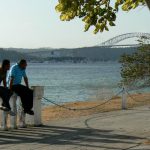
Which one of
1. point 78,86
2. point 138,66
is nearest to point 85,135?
point 138,66

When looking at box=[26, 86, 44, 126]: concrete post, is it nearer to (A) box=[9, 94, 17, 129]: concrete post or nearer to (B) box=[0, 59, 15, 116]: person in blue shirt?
(A) box=[9, 94, 17, 129]: concrete post

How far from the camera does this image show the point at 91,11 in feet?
34.2

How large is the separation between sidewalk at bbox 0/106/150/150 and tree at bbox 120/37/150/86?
4.11 ft

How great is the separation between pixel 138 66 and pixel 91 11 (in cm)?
220

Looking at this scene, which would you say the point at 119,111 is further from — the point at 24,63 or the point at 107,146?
the point at 107,146

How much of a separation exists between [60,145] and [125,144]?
1309 millimetres

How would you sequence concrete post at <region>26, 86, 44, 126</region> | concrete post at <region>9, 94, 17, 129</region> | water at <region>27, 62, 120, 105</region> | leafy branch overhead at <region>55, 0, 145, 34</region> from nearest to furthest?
leafy branch overhead at <region>55, 0, 145, 34</region>, concrete post at <region>9, 94, 17, 129</region>, concrete post at <region>26, 86, 44, 126</region>, water at <region>27, 62, 120, 105</region>

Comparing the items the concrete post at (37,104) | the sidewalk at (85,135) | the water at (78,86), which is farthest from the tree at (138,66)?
the water at (78,86)

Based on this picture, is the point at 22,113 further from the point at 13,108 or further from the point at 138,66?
the point at 138,66

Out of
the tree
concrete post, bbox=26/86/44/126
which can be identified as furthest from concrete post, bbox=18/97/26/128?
the tree

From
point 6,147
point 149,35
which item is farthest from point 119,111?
point 6,147

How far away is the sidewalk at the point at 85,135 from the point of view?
1144 centimetres

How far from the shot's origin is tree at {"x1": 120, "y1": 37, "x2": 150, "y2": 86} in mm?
12039

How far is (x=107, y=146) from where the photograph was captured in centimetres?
1135
